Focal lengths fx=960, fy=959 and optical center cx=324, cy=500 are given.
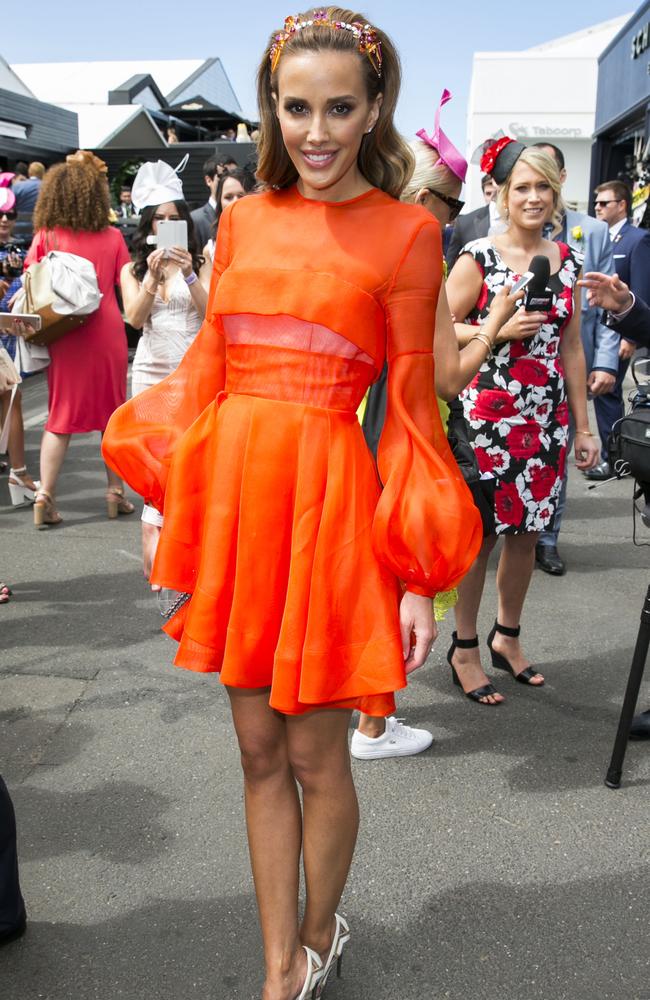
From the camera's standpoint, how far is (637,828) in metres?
2.93

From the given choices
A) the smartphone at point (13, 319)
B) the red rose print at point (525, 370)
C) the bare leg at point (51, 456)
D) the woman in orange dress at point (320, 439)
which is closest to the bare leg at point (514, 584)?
the red rose print at point (525, 370)

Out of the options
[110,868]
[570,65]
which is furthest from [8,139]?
[110,868]

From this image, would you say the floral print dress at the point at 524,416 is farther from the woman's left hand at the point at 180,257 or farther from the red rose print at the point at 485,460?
the woman's left hand at the point at 180,257

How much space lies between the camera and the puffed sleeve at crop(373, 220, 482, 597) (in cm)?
185

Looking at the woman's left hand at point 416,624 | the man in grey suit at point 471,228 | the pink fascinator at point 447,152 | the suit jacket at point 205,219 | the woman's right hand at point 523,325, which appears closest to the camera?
the woman's left hand at point 416,624

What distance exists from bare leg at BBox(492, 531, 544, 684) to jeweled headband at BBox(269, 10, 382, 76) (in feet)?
7.25

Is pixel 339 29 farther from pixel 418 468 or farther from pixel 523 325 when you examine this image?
pixel 523 325

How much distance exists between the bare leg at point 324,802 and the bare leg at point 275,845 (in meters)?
0.04

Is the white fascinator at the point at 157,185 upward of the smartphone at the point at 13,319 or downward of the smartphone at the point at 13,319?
upward

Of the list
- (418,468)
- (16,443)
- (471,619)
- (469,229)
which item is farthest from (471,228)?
(418,468)

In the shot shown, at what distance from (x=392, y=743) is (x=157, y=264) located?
7.79 ft

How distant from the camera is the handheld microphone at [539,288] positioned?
10.7 ft

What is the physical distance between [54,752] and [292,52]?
2461mm

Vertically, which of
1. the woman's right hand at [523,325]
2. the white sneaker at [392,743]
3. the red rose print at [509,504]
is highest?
the woman's right hand at [523,325]
